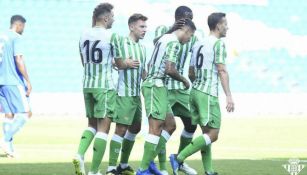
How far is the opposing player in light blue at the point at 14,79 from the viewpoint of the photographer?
16.3 metres

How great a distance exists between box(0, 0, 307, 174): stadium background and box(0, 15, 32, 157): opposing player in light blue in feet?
41.6

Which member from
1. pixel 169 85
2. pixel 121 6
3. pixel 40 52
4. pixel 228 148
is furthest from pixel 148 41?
pixel 169 85

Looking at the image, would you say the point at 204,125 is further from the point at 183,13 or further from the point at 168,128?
the point at 183,13

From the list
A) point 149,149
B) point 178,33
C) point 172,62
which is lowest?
point 149,149

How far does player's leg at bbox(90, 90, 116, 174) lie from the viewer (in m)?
11.7

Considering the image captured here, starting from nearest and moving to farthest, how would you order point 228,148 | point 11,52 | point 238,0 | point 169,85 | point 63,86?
1. point 169,85
2. point 11,52
3. point 228,148
4. point 63,86
5. point 238,0

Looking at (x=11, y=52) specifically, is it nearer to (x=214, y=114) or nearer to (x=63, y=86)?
(x=214, y=114)

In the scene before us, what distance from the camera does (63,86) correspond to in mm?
33188

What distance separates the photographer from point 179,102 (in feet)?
41.5

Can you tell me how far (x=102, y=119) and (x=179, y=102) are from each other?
4.22 ft

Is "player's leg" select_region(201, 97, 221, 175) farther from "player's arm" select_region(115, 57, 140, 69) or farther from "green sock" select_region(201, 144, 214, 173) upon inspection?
"player's arm" select_region(115, 57, 140, 69)

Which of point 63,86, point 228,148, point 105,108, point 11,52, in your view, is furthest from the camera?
point 63,86

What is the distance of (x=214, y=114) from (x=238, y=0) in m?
23.8

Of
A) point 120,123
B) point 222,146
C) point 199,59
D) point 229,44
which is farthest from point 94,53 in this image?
point 229,44
